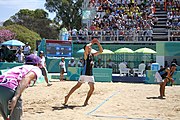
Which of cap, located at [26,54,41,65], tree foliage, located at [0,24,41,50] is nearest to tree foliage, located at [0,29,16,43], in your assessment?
tree foliage, located at [0,24,41,50]

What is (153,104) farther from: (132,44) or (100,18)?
(100,18)

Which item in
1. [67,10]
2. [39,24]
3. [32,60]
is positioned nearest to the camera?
[32,60]

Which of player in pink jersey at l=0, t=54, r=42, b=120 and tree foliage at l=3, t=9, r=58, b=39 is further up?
tree foliage at l=3, t=9, r=58, b=39

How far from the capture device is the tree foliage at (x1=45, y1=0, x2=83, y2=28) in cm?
5469

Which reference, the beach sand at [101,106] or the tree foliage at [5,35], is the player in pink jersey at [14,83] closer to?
the beach sand at [101,106]

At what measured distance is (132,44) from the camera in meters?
25.4

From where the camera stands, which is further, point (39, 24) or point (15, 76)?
point (39, 24)

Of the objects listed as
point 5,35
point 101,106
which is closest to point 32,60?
point 101,106

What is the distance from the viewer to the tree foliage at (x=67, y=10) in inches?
2153

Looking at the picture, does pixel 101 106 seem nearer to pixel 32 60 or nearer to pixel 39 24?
pixel 32 60

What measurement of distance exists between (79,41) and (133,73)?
21.2 ft

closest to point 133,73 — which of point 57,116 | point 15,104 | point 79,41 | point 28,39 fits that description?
point 79,41

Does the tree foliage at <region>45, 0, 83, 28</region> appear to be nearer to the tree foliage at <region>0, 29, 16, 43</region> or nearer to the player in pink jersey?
the tree foliage at <region>0, 29, 16, 43</region>

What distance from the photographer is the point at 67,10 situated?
5525 cm
